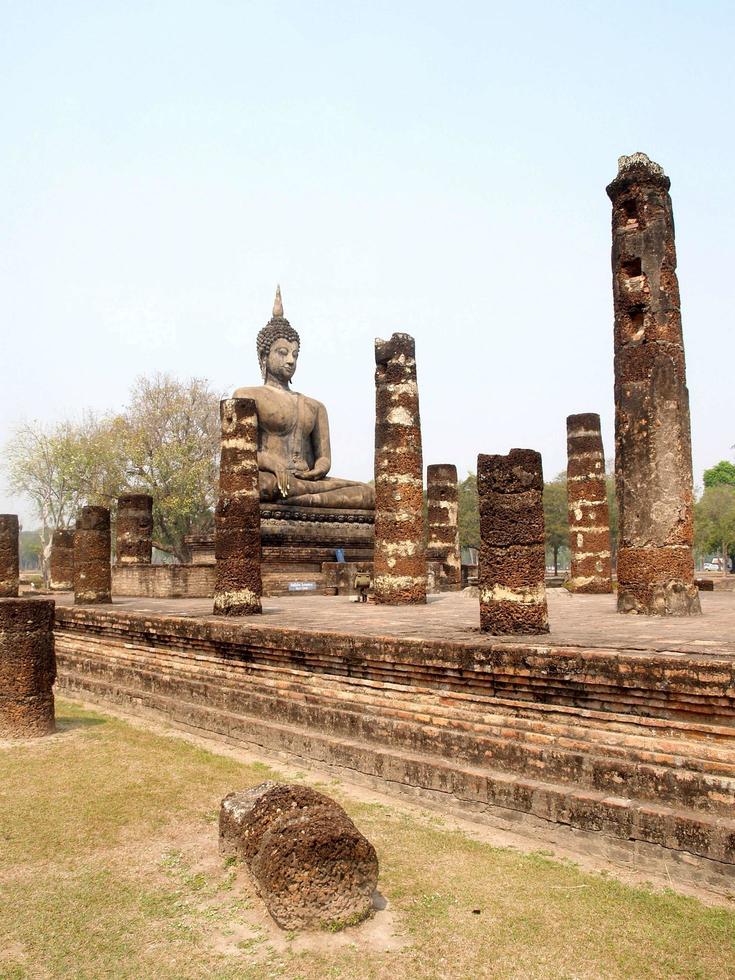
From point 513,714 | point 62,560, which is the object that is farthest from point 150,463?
point 513,714

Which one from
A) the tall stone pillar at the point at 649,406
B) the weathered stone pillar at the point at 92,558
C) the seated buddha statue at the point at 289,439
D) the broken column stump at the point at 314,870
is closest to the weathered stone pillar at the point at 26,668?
the broken column stump at the point at 314,870

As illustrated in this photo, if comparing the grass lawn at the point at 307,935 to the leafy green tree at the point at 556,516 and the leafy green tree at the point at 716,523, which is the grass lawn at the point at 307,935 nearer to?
the leafy green tree at the point at 716,523

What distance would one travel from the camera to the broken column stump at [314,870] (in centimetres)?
344

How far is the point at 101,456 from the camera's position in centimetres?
3150

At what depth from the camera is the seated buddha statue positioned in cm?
1773

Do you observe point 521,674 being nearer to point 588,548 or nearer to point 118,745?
point 118,745

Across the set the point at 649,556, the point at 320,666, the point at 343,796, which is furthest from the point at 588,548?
the point at 343,796

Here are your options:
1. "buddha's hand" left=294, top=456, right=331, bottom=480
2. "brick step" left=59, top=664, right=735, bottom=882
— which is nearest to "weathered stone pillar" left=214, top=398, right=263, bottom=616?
"brick step" left=59, top=664, right=735, bottom=882

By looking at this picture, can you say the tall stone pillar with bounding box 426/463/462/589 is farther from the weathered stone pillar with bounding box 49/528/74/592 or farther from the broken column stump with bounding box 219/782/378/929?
the broken column stump with bounding box 219/782/378/929

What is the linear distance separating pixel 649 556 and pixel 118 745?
19.0 ft

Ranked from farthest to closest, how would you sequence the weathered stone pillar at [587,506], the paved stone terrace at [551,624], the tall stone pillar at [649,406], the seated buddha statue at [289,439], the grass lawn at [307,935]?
the seated buddha statue at [289,439] < the weathered stone pillar at [587,506] < the tall stone pillar at [649,406] < the paved stone terrace at [551,624] < the grass lawn at [307,935]

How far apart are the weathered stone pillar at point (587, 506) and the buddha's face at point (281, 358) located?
23.2 ft

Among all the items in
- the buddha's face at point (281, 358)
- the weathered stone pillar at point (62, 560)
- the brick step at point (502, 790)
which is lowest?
the brick step at point (502, 790)

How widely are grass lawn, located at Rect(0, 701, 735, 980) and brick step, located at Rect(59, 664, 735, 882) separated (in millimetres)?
268
